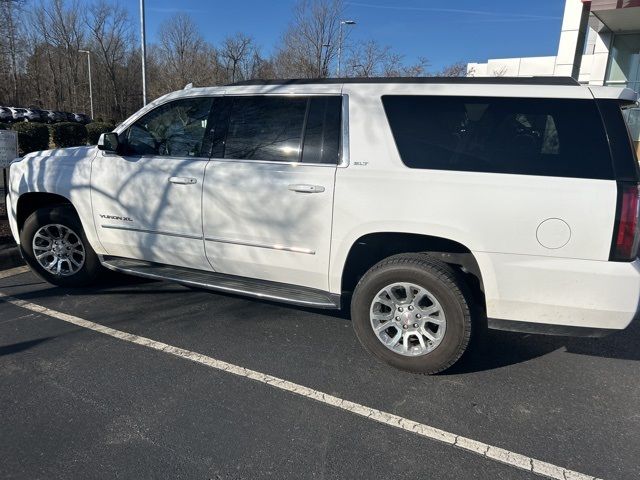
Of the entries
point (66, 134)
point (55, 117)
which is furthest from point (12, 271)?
point (55, 117)

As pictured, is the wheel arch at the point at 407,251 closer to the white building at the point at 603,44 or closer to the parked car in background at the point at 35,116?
the white building at the point at 603,44

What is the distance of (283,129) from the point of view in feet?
12.3

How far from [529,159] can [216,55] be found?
3881 centimetres

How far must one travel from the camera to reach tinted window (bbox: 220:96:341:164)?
357 cm

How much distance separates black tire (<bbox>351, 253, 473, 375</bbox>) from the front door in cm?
147

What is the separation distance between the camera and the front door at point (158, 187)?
4.02 metres

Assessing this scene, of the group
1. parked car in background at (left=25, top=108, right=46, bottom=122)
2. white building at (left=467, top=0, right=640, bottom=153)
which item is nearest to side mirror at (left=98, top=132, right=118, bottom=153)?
white building at (left=467, top=0, right=640, bottom=153)

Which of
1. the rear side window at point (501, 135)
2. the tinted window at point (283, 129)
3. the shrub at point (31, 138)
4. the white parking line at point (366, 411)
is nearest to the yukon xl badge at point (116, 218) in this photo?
the white parking line at point (366, 411)

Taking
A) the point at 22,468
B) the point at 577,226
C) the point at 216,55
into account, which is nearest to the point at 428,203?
the point at 577,226

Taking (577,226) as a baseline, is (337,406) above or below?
below

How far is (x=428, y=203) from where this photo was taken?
3.18 metres

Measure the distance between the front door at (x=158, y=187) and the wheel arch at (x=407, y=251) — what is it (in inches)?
51.0

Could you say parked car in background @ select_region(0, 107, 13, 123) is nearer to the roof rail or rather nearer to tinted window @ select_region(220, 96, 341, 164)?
tinted window @ select_region(220, 96, 341, 164)

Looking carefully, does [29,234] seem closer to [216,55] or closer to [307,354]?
[307,354]
